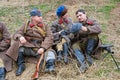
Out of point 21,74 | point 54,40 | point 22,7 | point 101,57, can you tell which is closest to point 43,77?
point 21,74

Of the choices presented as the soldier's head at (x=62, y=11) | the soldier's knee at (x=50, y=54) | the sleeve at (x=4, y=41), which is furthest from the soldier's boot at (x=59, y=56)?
the sleeve at (x=4, y=41)

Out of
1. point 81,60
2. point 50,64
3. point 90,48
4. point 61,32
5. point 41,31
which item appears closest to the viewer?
point 50,64

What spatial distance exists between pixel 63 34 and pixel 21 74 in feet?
3.70

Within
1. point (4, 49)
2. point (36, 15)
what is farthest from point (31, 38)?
point (4, 49)

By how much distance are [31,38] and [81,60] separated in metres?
1.00

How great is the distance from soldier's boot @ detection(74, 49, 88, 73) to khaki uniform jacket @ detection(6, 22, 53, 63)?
20.4 inches

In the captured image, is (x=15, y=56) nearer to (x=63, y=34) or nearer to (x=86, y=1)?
(x=63, y=34)

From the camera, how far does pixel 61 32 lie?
20.2 ft

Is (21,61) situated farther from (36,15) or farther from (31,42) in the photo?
(36,15)

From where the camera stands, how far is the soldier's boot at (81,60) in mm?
5664

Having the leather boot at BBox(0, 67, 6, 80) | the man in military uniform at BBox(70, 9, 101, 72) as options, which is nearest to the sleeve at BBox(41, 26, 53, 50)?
the man in military uniform at BBox(70, 9, 101, 72)

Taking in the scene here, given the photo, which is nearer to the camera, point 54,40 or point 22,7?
point 54,40

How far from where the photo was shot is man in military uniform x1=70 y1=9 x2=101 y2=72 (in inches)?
→ 225

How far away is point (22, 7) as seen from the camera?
10242 millimetres
